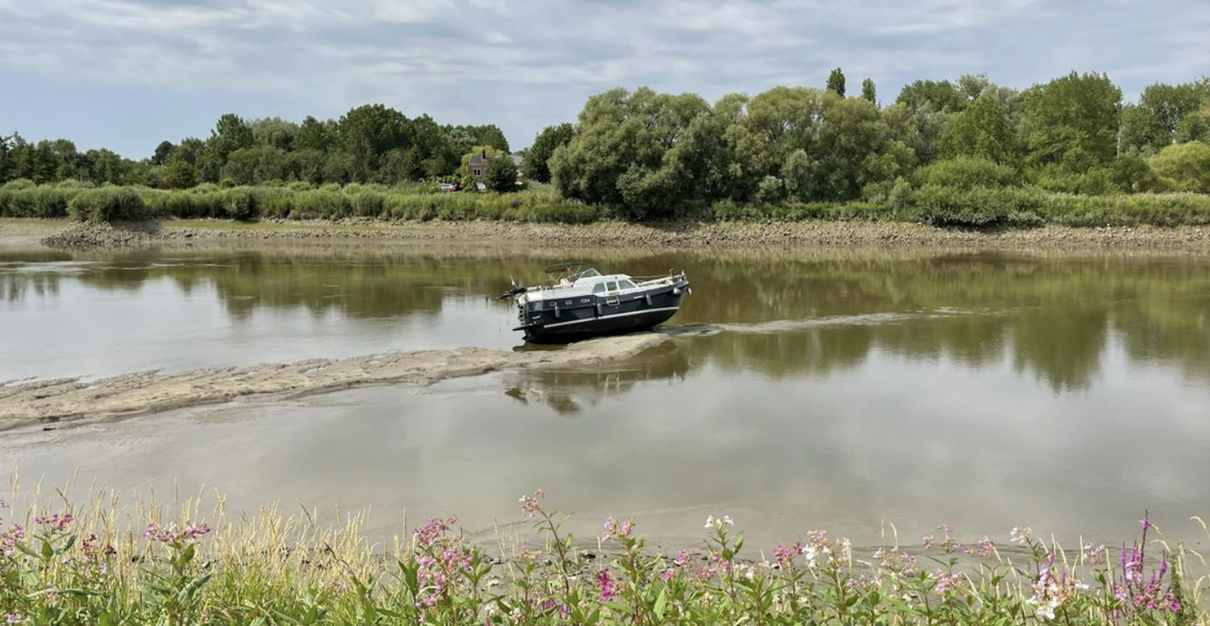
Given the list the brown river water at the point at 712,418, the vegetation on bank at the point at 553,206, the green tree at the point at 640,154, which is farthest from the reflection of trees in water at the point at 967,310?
the green tree at the point at 640,154

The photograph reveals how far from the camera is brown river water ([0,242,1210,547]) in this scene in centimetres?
1199

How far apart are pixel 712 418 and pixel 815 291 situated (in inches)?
762

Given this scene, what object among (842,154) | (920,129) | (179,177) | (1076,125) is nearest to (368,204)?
(179,177)

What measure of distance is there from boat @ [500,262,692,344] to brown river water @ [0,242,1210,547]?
40.0 inches

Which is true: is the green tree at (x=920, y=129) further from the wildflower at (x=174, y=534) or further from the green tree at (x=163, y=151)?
the green tree at (x=163, y=151)

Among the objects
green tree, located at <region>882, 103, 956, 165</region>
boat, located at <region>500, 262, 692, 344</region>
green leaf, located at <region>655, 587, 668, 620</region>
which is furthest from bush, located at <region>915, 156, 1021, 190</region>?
green leaf, located at <region>655, 587, 668, 620</region>

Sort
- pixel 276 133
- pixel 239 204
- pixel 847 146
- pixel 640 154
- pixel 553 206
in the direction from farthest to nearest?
pixel 276 133 → pixel 239 204 → pixel 847 146 → pixel 553 206 → pixel 640 154

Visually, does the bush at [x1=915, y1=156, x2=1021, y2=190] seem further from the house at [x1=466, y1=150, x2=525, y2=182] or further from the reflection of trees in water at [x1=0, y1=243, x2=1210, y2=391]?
the house at [x1=466, y1=150, x2=525, y2=182]

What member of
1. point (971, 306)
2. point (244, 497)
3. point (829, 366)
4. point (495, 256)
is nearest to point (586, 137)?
point (495, 256)

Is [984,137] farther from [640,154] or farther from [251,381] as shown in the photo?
[251,381]

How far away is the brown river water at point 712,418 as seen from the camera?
11992 millimetres

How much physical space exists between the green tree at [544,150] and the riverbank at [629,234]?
26215mm

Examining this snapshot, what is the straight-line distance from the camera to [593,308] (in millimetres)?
24609

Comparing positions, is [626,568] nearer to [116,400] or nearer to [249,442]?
[249,442]
